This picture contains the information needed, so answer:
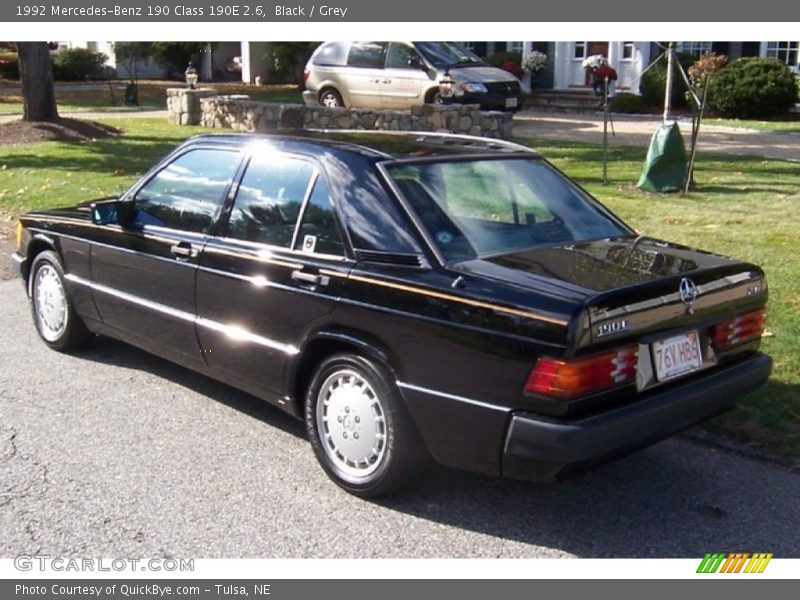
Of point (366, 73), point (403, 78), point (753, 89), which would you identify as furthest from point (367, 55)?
point (753, 89)

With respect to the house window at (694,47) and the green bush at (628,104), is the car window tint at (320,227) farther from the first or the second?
the house window at (694,47)

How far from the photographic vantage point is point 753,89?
20.8 metres

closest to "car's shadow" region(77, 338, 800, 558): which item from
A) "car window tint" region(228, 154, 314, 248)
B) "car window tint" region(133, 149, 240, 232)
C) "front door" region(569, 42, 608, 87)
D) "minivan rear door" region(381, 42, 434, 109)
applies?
"car window tint" region(228, 154, 314, 248)

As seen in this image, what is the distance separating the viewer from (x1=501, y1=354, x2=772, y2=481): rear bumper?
12.3 ft

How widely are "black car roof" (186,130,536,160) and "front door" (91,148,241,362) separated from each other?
178mm

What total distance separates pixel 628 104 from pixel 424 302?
20.3 meters

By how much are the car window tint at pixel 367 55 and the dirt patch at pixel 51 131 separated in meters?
4.96

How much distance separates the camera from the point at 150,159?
14.9m

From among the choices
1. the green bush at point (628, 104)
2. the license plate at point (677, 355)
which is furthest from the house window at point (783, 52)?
the license plate at point (677, 355)

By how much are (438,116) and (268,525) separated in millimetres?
13132

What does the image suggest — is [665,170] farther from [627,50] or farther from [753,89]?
[627,50]

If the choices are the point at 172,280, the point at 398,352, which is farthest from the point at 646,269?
the point at 172,280

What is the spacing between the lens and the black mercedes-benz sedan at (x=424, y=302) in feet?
12.6

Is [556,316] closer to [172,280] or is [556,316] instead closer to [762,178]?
[172,280]
